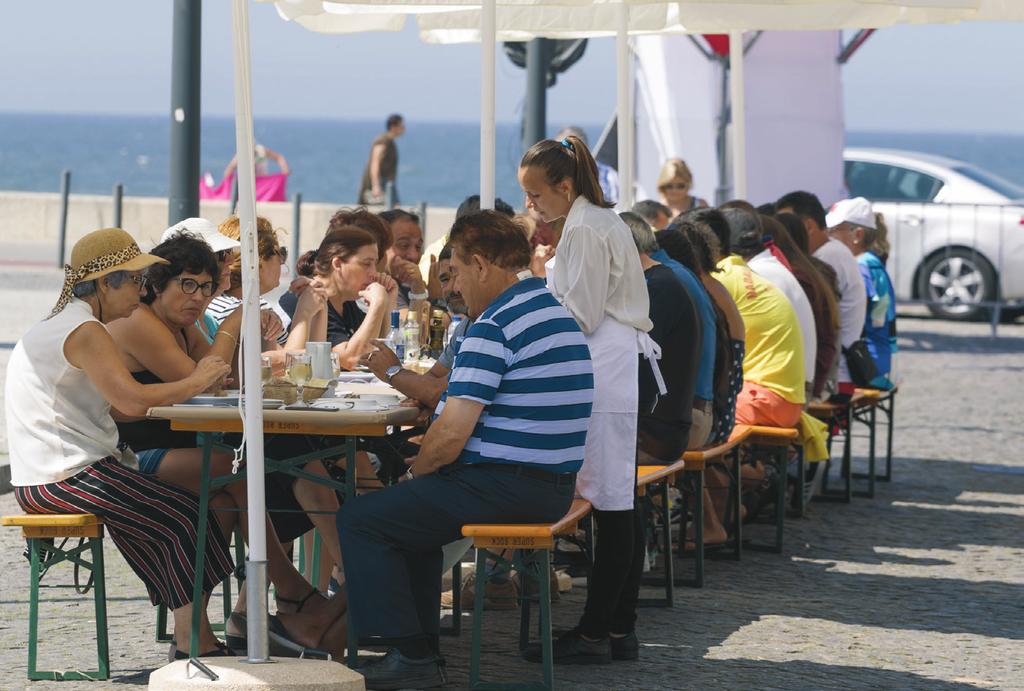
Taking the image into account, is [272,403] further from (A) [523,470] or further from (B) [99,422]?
(A) [523,470]

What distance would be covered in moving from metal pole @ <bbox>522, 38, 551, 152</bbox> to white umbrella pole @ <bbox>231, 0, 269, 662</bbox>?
9846 millimetres

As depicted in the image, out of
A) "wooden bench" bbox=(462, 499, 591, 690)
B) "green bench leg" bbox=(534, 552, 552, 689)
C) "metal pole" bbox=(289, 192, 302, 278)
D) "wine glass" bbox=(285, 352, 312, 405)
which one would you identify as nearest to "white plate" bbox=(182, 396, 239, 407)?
"wine glass" bbox=(285, 352, 312, 405)

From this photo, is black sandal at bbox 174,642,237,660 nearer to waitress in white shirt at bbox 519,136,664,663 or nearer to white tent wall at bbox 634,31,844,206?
waitress in white shirt at bbox 519,136,664,663

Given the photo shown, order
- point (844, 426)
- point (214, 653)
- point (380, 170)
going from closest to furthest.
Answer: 1. point (214, 653)
2. point (844, 426)
3. point (380, 170)

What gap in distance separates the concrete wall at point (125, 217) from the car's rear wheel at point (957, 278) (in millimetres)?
6613

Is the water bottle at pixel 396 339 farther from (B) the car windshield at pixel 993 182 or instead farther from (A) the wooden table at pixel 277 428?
(B) the car windshield at pixel 993 182

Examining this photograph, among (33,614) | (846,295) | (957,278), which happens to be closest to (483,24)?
(33,614)

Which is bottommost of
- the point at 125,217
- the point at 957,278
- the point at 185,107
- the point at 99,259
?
the point at 99,259

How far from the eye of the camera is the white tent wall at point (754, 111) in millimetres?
16891

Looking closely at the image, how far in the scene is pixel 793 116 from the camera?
671 inches

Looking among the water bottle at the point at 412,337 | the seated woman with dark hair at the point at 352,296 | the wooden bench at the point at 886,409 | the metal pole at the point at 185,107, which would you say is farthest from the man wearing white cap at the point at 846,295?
the metal pole at the point at 185,107

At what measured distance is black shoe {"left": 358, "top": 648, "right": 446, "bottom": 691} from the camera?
18.1 ft

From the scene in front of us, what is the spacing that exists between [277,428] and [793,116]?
1231 cm

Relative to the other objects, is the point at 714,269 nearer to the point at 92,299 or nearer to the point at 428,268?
the point at 428,268
